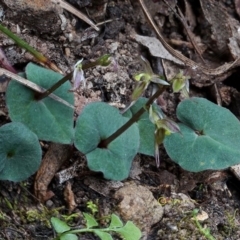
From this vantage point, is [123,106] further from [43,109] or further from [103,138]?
[43,109]

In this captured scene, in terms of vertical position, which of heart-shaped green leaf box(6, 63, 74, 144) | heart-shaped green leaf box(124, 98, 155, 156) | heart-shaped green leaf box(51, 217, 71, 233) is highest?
heart-shaped green leaf box(6, 63, 74, 144)

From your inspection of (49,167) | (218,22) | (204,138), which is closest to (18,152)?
(49,167)

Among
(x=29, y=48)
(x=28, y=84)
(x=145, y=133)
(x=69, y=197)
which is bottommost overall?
(x=69, y=197)

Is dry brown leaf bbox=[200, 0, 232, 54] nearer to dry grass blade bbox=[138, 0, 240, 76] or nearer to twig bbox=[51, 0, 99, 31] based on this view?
dry grass blade bbox=[138, 0, 240, 76]

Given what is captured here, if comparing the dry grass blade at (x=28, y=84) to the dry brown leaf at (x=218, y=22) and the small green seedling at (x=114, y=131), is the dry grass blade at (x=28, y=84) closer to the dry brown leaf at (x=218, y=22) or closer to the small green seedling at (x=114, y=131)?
the small green seedling at (x=114, y=131)

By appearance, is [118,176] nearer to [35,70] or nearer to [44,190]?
[44,190]

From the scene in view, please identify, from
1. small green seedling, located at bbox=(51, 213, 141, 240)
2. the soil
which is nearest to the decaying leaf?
the soil
